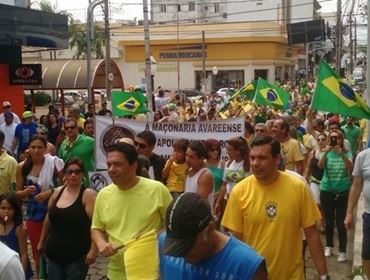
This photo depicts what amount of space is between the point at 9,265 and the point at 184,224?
0.70 m

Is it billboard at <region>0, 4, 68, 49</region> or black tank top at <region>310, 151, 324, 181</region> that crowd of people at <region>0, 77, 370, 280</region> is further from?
billboard at <region>0, 4, 68, 49</region>

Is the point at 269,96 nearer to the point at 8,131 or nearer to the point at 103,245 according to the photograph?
the point at 8,131

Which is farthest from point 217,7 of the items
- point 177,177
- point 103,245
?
point 103,245

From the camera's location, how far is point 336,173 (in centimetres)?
762

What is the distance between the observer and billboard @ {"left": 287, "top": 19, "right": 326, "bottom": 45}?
6575cm

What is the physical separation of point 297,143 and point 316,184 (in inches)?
23.2

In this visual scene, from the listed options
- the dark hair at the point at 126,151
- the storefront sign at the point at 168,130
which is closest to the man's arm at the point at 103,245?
the dark hair at the point at 126,151

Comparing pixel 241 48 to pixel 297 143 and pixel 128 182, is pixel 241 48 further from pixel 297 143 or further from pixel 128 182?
pixel 128 182

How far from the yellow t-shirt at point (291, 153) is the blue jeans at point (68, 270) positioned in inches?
150

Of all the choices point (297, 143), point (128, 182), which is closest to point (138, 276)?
point (128, 182)

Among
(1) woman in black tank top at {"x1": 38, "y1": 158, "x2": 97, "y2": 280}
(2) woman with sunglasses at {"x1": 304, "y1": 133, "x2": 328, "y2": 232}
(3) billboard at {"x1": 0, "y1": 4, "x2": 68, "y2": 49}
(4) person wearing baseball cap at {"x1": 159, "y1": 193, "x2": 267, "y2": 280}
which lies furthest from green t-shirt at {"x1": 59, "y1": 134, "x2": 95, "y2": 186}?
(3) billboard at {"x1": 0, "y1": 4, "x2": 68, "y2": 49}

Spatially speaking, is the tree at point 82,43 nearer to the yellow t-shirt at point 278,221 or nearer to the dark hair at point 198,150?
the dark hair at point 198,150

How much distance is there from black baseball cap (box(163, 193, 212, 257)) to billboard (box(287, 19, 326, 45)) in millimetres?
63435

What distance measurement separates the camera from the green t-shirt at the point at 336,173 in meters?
7.61
